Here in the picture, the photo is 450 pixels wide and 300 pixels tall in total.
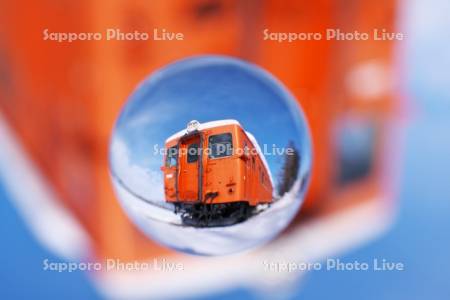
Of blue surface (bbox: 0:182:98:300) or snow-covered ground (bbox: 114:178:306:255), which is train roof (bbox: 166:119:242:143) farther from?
blue surface (bbox: 0:182:98:300)

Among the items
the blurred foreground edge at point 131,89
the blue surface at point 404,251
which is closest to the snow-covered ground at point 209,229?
the blurred foreground edge at point 131,89

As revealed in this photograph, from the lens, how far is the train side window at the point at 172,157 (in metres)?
0.54

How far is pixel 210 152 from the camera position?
0.55m

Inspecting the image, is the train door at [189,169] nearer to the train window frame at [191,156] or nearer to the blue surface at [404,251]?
the train window frame at [191,156]

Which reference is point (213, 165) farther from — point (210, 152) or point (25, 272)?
point (25, 272)

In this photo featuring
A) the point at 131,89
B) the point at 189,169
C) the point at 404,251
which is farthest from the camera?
the point at 404,251

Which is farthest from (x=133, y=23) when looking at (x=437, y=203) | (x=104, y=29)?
(x=437, y=203)

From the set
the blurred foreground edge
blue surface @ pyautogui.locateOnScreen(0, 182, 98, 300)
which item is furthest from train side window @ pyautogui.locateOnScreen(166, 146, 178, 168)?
blue surface @ pyautogui.locateOnScreen(0, 182, 98, 300)

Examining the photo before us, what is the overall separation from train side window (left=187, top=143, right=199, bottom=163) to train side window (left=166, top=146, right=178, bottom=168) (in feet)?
0.04

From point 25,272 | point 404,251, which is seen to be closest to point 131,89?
point 25,272

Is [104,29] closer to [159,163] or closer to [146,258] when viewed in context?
[146,258]

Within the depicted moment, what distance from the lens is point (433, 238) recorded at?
126cm

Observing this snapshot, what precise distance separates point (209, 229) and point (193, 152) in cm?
10

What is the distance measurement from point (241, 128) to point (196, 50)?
2.13ft
